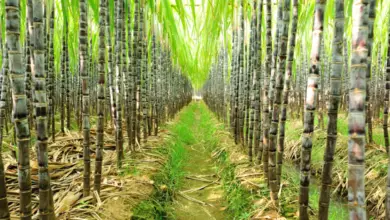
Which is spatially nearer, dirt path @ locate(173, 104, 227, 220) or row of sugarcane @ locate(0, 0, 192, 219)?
row of sugarcane @ locate(0, 0, 192, 219)

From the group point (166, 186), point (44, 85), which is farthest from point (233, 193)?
point (44, 85)

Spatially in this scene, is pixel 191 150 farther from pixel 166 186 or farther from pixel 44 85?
pixel 44 85

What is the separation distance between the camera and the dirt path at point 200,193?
321 centimetres

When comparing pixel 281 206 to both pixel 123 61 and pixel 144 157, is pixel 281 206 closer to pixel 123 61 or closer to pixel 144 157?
pixel 144 157

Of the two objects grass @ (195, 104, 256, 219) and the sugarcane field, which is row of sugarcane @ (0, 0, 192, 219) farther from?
grass @ (195, 104, 256, 219)

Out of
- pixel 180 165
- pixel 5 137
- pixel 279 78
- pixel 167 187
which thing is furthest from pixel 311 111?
pixel 5 137

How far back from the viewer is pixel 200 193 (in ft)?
12.3

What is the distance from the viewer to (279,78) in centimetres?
254

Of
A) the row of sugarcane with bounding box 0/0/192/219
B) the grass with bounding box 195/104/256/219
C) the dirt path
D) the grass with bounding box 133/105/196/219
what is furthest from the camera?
the dirt path

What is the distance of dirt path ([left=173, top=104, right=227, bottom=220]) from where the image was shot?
3.21m

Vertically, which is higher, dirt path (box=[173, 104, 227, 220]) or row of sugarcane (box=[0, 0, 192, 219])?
row of sugarcane (box=[0, 0, 192, 219])

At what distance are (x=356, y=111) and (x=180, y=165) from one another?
3585mm

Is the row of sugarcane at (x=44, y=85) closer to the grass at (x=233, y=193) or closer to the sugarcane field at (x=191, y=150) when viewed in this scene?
the sugarcane field at (x=191, y=150)

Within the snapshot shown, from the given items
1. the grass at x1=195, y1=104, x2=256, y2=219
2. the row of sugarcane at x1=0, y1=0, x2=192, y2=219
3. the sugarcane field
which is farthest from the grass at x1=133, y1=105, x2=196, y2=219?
the grass at x1=195, y1=104, x2=256, y2=219
